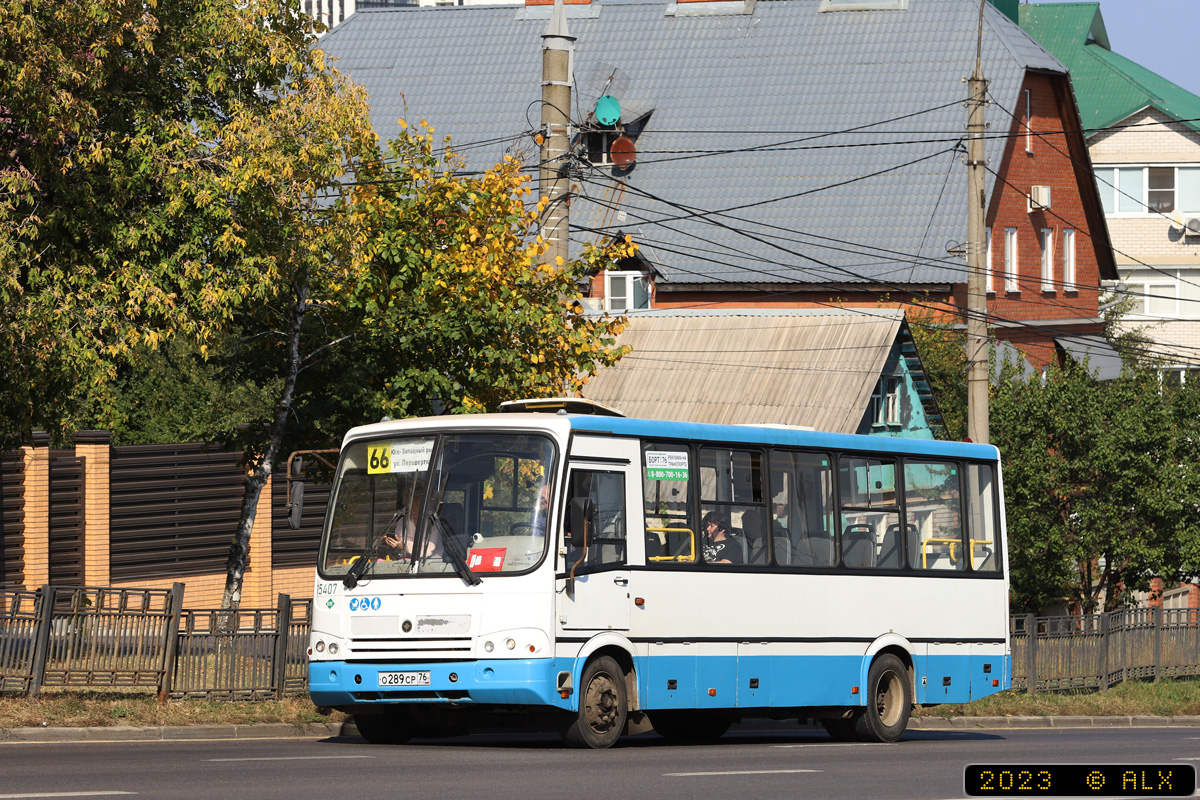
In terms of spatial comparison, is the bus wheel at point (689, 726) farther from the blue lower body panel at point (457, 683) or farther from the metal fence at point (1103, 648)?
the metal fence at point (1103, 648)

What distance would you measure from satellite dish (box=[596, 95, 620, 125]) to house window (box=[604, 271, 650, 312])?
4.69 meters

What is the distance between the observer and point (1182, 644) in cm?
3422

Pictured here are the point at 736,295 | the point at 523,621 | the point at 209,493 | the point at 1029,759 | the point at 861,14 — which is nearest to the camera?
the point at 523,621

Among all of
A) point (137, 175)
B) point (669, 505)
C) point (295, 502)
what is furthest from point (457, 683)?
point (137, 175)

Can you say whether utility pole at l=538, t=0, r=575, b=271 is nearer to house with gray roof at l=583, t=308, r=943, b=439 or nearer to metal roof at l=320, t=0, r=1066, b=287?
house with gray roof at l=583, t=308, r=943, b=439

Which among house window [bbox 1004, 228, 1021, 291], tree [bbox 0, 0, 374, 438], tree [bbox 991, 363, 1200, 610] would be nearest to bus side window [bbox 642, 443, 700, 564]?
tree [bbox 0, 0, 374, 438]

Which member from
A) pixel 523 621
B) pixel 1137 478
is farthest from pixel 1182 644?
pixel 523 621

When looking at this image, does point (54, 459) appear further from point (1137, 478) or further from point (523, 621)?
point (1137, 478)

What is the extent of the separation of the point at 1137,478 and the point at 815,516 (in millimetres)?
→ 18891

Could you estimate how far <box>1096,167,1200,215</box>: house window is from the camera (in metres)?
66.4

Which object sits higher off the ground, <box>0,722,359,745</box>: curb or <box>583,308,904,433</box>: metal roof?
<box>583,308,904,433</box>: metal roof

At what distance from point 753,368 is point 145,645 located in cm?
2109

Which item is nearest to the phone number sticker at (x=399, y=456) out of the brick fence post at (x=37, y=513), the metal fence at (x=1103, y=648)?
the brick fence post at (x=37, y=513)

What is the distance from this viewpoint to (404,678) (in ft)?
49.6
